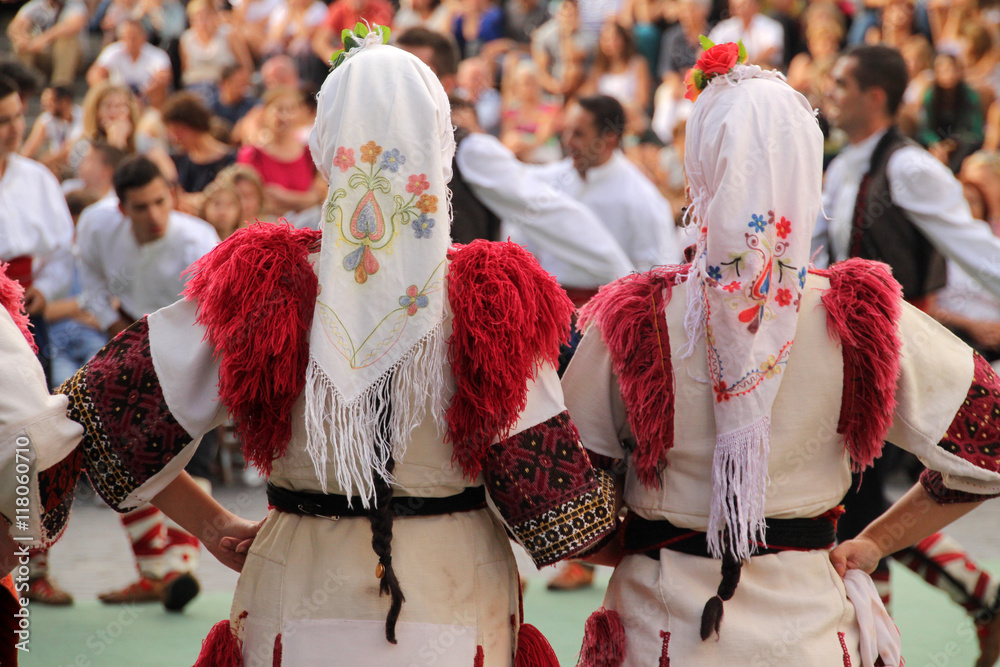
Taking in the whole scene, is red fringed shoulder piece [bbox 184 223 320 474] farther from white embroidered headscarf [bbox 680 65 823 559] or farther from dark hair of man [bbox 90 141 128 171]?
dark hair of man [bbox 90 141 128 171]

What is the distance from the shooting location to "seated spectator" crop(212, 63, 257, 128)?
32.1 feet

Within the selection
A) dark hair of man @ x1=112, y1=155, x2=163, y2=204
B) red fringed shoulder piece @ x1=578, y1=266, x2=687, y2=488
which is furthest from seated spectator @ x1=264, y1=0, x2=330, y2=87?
red fringed shoulder piece @ x1=578, y1=266, x2=687, y2=488

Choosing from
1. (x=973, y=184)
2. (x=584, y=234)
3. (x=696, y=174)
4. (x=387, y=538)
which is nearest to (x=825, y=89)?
(x=973, y=184)

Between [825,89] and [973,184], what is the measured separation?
5.90 feet

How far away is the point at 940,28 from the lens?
30.2ft

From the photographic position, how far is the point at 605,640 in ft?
6.54

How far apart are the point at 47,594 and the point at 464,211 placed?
2.13 metres

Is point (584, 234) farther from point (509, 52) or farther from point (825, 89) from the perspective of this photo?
point (509, 52)

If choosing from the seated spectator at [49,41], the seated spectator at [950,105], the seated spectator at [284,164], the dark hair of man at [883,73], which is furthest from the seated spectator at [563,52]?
the dark hair of man at [883,73]

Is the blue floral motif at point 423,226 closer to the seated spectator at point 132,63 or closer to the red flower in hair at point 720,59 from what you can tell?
the red flower in hair at point 720,59

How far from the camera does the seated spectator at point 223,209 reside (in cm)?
612

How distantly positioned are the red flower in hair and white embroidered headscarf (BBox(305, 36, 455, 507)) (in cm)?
52

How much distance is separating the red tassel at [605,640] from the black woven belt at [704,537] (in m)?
0.13

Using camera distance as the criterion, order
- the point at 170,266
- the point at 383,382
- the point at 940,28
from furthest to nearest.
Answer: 1. the point at 940,28
2. the point at 170,266
3. the point at 383,382
